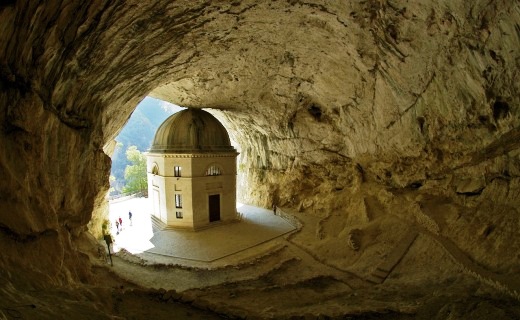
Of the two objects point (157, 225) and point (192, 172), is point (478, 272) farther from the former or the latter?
point (157, 225)

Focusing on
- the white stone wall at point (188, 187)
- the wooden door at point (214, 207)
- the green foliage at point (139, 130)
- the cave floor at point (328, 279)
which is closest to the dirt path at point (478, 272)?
the cave floor at point (328, 279)

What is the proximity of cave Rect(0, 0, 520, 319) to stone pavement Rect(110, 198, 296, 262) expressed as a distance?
176cm

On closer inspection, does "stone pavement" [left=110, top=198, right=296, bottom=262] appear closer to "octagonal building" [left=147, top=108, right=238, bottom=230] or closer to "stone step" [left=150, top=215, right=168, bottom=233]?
"stone step" [left=150, top=215, right=168, bottom=233]

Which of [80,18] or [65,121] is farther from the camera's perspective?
[65,121]

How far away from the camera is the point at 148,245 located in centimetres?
1769

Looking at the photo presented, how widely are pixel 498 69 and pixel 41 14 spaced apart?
43.1 ft

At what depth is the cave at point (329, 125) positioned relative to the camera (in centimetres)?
688

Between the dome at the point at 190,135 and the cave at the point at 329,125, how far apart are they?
301cm

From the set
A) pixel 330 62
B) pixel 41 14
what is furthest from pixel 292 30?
pixel 41 14

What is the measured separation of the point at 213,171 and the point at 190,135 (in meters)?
3.32

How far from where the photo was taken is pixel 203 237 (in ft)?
63.4

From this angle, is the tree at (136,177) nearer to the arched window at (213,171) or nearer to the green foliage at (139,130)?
the arched window at (213,171)

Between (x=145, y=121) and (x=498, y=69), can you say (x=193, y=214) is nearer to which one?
(x=498, y=69)

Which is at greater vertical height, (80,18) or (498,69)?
(80,18)
